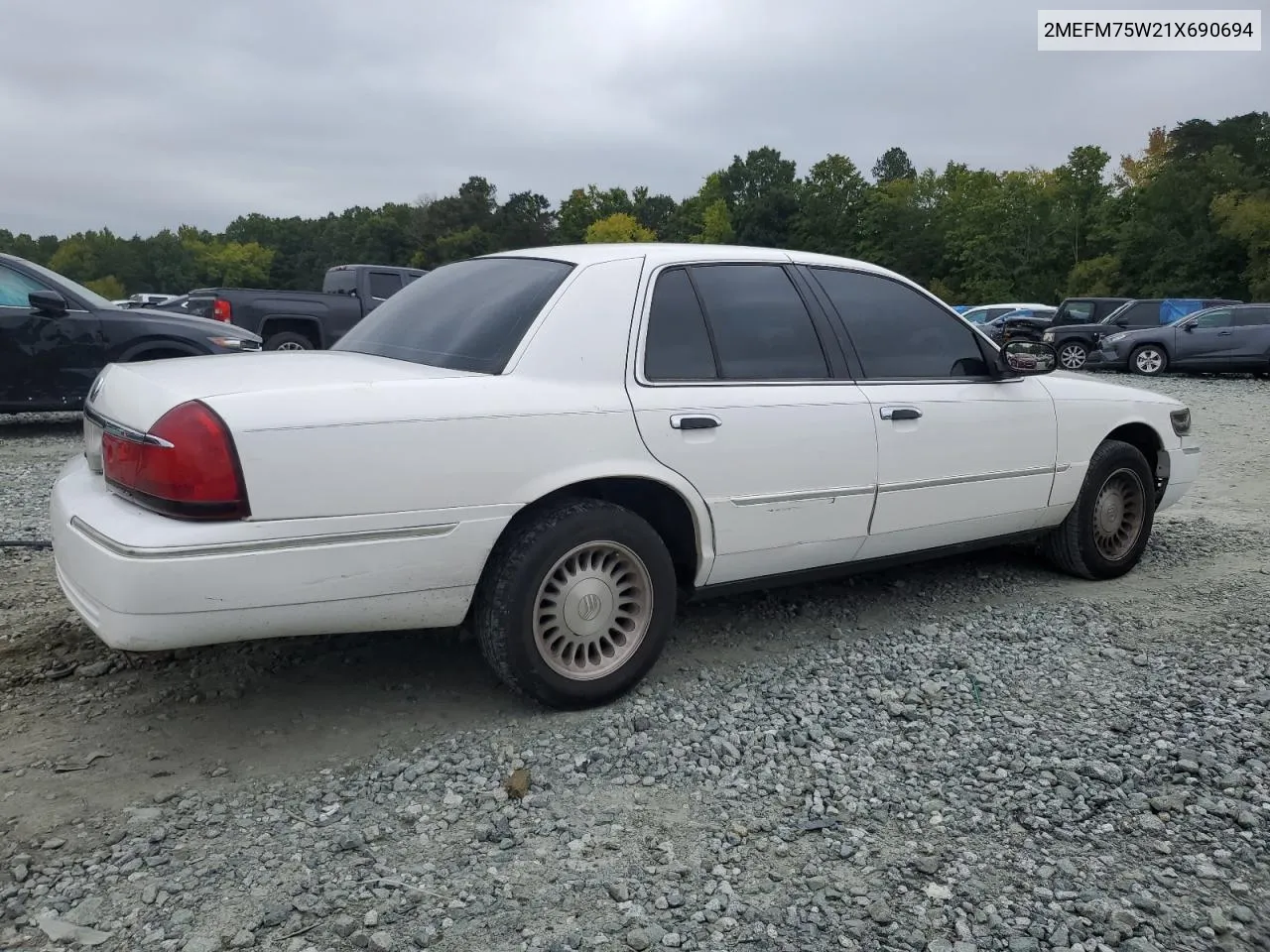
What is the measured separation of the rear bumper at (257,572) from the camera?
8.73ft

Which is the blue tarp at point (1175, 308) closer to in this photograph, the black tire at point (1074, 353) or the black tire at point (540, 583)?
the black tire at point (1074, 353)

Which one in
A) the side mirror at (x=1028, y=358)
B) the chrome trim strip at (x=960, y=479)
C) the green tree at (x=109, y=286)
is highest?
the green tree at (x=109, y=286)

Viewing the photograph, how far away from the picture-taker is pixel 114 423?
301cm

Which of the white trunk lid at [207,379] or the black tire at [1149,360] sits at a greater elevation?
the white trunk lid at [207,379]

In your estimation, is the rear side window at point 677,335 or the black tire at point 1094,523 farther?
the black tire at point 1094,523

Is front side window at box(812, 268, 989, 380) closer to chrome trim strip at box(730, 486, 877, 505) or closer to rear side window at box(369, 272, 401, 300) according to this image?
chrome trim strip at box(730, 486, 877, 505)

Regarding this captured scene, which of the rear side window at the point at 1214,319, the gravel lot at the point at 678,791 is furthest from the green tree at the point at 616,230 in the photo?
the gravel lot at the point at 678,791

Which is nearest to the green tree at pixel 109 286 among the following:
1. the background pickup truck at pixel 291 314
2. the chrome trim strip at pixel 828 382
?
the background pickup truck at pixel 291 314

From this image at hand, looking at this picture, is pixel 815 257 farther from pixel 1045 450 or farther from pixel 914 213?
pixel 914 213

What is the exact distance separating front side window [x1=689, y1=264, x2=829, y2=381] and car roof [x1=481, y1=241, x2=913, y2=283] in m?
0.06

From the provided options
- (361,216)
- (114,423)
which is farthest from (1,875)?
(361,216)

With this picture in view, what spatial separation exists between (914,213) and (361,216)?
193 feet

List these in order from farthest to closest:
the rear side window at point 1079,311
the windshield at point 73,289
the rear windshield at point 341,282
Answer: the rear side window at point 1079,311 < the rear windshield at point 341,282 < the windshield at point 73,289

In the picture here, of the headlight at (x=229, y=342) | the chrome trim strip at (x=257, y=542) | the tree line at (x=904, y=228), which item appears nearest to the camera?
the chrome trim strip at (x=257, y=542)
